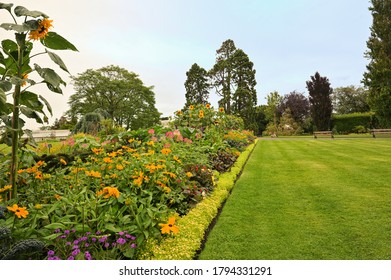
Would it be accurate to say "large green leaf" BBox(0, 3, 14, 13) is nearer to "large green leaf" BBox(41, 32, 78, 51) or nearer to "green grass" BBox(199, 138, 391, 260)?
"large green leaf" BBox(41, 32, 78, 51)

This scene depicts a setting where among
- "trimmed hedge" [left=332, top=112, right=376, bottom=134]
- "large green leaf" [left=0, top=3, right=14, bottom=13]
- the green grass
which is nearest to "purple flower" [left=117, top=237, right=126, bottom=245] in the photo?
the green grass

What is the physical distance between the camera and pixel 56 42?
2078mm

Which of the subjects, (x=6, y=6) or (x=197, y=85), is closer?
(x=6, y=6)

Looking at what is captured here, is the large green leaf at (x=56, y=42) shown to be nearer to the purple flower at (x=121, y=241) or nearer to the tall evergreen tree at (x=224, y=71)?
the purple flower at (x=121, y=241)

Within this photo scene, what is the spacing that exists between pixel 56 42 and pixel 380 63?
2165 cm

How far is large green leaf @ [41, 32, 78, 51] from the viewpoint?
2030mm

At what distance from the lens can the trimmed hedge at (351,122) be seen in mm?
24817

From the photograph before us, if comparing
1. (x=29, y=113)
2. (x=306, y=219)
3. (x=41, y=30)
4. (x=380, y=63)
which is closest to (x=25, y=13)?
(x=41, y=30)

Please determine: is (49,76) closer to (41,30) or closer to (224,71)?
(41,30)

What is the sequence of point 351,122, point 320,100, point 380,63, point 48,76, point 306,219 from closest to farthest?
point 48,76
point 306,219
point 380,63
point 320,100
point 351,122

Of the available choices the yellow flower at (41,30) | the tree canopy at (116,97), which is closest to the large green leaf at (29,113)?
the yellow flower at (41,30)

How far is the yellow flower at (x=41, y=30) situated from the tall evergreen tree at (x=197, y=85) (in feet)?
98.1

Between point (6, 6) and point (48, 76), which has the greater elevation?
point (6, 6)
